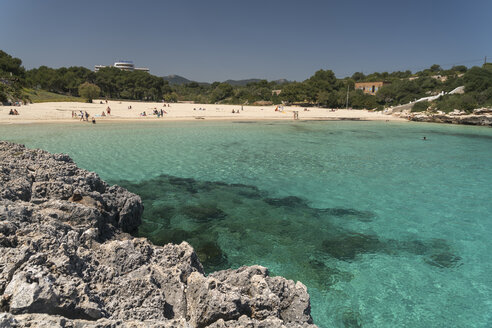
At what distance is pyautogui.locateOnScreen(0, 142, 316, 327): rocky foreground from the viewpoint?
2.63m

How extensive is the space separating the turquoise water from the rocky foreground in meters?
2.23

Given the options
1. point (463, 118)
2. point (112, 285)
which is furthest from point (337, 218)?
point (463, 118)

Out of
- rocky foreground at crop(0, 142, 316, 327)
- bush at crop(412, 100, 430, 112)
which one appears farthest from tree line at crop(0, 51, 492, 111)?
rocky foreground at crop(0, 142, 316, 327)

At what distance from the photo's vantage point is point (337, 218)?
991cm

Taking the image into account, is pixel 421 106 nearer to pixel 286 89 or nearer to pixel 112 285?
pixel 286 89

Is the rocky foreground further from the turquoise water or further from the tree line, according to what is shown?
the tree line

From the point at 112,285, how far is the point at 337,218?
7.87m

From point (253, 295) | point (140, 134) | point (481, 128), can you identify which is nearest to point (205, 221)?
point (253, 295)

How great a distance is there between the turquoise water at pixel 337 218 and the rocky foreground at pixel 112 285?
2235 millimetres

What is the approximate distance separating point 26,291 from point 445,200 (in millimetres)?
13590

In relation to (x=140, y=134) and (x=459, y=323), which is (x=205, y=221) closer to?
(x=459, y=323)

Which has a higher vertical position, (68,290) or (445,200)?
(68,290)

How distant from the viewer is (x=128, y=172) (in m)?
14.4

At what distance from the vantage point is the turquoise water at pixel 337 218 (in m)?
6.22
